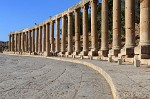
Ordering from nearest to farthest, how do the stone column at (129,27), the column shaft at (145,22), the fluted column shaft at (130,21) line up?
1. the column shaft at (145,22)
2. the stone column at (129,27)
3. the fluted column shaft at (130,21)

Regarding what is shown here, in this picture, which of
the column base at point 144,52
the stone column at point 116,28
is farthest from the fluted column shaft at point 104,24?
the column base at point 144,52

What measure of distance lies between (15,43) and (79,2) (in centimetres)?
5172

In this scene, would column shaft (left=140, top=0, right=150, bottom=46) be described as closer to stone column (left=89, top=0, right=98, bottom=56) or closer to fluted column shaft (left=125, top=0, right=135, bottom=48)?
fluted column shaft (left=125, top=0, right=135, bottom=48)

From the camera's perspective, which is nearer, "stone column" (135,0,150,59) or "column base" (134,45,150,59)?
"column base" (134,45,150,59)

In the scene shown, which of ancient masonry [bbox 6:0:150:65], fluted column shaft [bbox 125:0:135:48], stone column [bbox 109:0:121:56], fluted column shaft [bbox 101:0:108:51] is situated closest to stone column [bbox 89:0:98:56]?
ancient masonry [bbox 6:0:150:65]

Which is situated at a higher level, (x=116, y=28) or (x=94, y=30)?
(x=94, y=30)

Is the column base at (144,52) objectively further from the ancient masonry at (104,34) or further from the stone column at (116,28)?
the stone column at (116,28)

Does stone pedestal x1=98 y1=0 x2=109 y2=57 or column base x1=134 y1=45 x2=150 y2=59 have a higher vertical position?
stone pedestal x1=98 y1=0 x2=109 y2=57

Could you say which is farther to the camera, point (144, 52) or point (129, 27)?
point (129, 27)

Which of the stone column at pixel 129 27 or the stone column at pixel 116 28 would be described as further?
the stone column at pixel 116 28

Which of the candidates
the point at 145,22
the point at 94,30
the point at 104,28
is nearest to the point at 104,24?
the point at 104,28

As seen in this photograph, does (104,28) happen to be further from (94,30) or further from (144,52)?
(144,52)

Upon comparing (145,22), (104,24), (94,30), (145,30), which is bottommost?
(145,30)

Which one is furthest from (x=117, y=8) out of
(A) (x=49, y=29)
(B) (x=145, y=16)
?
(A) (x=49, y=29)
